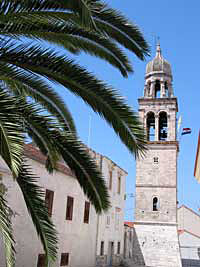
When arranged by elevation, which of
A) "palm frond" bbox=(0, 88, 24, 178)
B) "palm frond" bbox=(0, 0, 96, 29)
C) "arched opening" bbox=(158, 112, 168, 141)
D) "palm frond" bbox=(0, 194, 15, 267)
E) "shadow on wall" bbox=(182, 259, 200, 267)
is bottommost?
"shadow on wall" bbox=(182, 259, 200, 267)

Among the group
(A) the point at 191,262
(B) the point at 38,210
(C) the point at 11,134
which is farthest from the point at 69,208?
(A) the point at 191,262

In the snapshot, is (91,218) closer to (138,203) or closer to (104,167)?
(104,167)

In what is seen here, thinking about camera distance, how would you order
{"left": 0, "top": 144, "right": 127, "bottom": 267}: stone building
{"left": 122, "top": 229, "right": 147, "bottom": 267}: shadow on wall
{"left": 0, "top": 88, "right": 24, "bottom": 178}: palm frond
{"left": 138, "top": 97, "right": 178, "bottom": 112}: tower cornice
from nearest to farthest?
{"left": 0, "top": 88, "right": 24, "bottom": 178}: palm frond
{"left": 0, "top": 144, "right": 127, "bottom": 267}: stone building
{"left": 122, "top": 229, "right": 147, "bottom": 267}: shadow on wall
{"left": 138, "top": 97, "right": 178, "bottom": 112}: tower cornice

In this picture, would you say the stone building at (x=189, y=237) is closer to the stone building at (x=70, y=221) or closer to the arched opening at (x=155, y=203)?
the arched opening at (x=155, y=203)

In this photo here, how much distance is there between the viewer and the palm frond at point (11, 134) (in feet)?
13.0

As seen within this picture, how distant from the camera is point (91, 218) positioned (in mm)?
20922

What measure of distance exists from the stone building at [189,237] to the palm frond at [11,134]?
30475 millimetres

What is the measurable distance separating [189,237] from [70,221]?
945 inches

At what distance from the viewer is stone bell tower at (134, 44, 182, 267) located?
27266 millimetres

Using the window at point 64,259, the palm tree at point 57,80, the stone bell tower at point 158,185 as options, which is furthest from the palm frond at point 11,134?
the stone bell tower at point 158,185

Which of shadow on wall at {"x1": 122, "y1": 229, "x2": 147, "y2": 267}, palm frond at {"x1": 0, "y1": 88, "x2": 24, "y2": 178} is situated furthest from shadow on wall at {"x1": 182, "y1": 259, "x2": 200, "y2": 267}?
palm frond at {"x1": 0, "y1": 88, "x2": 24, "y2": 178}

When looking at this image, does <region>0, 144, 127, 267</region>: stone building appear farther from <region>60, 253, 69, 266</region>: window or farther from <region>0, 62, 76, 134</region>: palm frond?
<region>0, 62, 76, 134</region>: palm frond

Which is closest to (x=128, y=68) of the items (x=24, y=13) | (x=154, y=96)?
(x=24, y=13)

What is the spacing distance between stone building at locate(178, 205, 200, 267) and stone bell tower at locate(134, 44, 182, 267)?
225 inches
